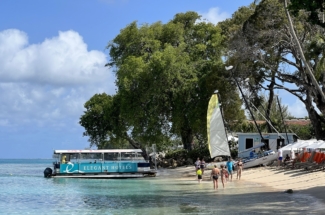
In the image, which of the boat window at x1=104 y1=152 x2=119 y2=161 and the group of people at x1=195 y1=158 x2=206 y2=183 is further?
the boat window at x1=104 y1=152 x2=119 y2=161

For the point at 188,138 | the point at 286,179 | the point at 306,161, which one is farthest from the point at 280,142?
the point at 286,179

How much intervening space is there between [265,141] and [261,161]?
12.6ft

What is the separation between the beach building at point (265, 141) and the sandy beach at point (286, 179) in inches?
171

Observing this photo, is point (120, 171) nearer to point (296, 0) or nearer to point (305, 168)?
point (305, 168)

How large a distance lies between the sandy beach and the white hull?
0.65 metres

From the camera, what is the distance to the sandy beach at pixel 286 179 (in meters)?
24.9

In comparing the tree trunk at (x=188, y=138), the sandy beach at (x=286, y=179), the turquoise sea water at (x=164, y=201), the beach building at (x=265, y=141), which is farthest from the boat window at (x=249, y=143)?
the turquoise sea water at (x=164, y=201)

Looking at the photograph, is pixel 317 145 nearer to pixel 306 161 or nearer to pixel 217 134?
pixel 306 161

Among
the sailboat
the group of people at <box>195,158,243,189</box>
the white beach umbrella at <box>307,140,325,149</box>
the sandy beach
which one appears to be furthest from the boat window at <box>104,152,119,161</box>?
the white beach umbrella at <box>307,140,325,149</box>

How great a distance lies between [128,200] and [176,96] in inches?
918

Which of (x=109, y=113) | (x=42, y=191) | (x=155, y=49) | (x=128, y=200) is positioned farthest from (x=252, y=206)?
(x=109, y=113)

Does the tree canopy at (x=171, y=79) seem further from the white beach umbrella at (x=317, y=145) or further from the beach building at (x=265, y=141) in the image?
the white beach umbrella at (x=317, y=145)

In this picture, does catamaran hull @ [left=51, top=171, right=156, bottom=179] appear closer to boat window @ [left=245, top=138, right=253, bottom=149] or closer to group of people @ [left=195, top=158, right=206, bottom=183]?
group of people @ [left=195, top=158, right=206, bottom=183]

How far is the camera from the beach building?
140ft
